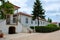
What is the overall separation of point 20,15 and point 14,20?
8.89 metres

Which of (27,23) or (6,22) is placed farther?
(27,23)

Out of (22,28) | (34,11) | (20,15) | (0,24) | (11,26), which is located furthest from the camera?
(34,11)

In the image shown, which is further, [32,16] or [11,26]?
[32,16]

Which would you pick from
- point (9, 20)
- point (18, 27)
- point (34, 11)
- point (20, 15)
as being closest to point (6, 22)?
point (9, 20)

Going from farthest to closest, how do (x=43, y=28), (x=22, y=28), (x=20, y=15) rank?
(x=20, y=15) < (x=43, y=28) < (x=22, y=28)

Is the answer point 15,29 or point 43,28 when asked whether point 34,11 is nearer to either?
point 43,28

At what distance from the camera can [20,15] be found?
4650 centimetres

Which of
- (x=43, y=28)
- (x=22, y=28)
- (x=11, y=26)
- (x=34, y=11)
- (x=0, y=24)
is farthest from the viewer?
(x=34, y=11)

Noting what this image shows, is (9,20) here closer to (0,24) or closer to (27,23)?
(0,24)

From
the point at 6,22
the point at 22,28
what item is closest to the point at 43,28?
the point at 22,28

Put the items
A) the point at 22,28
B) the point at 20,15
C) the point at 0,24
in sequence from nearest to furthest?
the point at 0,24
the point at 22,28
the point at 20,15

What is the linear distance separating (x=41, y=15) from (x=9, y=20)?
16006mm

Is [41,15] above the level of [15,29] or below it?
above

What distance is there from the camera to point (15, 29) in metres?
38.0
